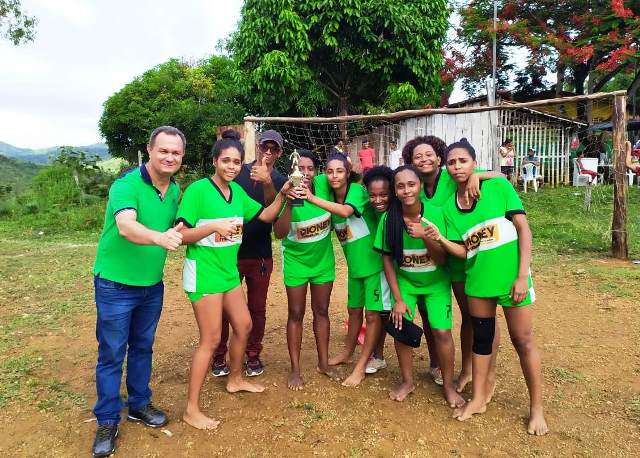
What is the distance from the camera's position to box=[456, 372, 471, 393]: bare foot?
3293 mm

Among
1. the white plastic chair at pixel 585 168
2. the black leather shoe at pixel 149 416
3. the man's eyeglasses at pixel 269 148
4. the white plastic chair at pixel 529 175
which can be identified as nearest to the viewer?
the black leather shoe at pixel 149 416

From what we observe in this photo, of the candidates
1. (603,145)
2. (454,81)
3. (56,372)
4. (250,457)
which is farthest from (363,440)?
(454,81)

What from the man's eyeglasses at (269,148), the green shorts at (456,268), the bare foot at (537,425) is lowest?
the bare foot at (537,425)

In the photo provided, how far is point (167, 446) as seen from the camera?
106 inches

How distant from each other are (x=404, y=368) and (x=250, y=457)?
1186 millimetres

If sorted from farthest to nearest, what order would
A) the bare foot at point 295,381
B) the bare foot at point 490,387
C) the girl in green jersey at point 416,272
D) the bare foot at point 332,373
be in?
the bare foot at point 332,373, the bare foot at point 295,381, the bare foot at point 490,387, the girl in green jersey at point 416,272

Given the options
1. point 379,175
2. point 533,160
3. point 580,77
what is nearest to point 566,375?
point 379,175

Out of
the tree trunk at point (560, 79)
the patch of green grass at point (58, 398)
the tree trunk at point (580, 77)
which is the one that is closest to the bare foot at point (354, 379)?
the patch of green grass at point (58, 398)

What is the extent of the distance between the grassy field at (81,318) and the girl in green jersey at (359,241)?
0.69 meters

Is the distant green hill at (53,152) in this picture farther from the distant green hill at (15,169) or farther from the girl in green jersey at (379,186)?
the girl in green jersey at (379,186)

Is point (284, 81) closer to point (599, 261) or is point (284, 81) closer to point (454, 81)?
point (599, 261)

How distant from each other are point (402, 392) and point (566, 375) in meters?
1.28

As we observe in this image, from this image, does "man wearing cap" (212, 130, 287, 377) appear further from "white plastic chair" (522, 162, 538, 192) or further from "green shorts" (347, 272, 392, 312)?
"white plastic chair" (522, 162, 538, 192)

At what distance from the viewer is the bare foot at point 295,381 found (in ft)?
10.9
